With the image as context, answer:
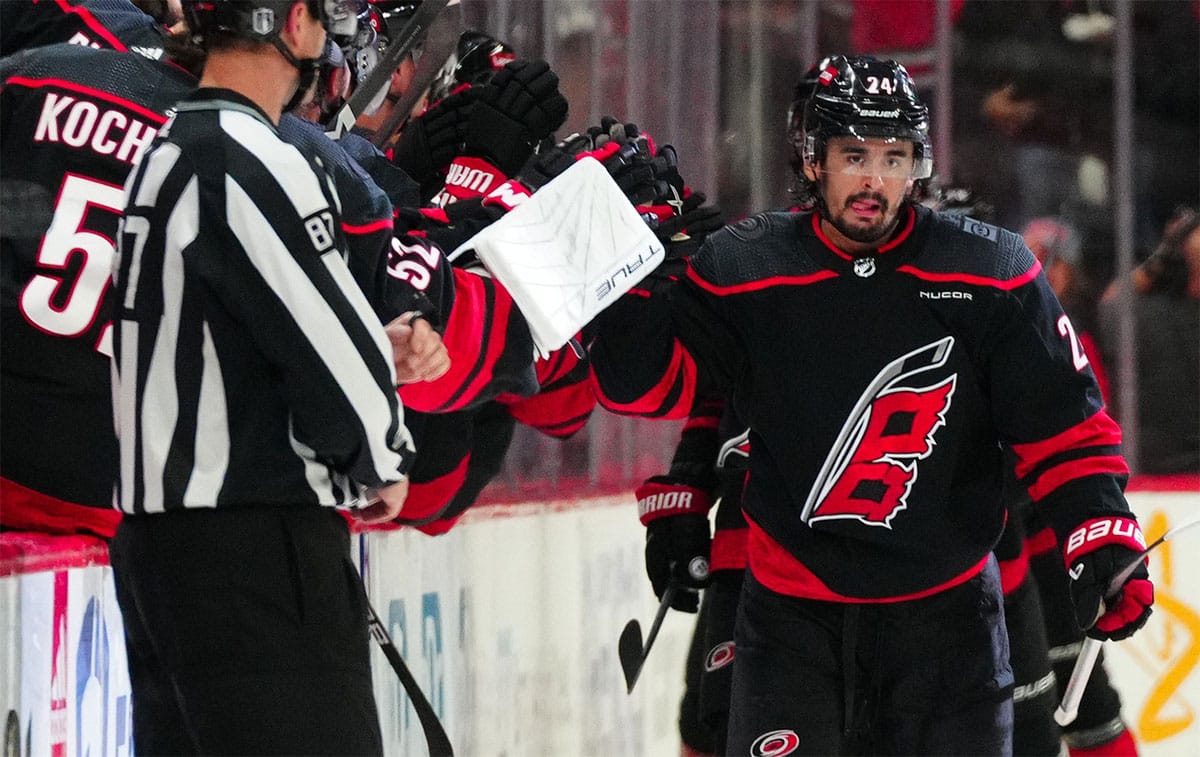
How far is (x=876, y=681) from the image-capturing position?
2.55m

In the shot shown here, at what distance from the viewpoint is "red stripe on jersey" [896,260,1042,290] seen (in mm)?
2559

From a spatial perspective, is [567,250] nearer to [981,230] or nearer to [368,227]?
[368,227]

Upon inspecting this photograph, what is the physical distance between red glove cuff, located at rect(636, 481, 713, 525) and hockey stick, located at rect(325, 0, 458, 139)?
981 mm

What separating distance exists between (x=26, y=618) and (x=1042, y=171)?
4.02 meters

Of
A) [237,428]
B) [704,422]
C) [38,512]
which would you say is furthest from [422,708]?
[704,422]

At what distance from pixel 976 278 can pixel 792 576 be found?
51 cm

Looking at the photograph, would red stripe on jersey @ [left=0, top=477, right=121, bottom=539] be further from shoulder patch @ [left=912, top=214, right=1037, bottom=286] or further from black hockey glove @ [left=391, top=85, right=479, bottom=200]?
shoulder patch @ [left=912, top=214, right=1037, bottom=286]

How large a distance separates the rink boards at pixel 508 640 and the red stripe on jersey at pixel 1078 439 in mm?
1085

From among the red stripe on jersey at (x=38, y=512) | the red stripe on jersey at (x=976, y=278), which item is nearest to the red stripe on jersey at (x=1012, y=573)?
the red stripe on jersey at (x=976, y=278)

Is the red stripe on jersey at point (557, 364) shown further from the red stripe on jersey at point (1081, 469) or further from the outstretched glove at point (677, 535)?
the red stripe on jersey at point (1081, 469)

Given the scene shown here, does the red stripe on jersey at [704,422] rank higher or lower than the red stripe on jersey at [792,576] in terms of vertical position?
higher

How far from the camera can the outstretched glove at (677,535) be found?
3.21m

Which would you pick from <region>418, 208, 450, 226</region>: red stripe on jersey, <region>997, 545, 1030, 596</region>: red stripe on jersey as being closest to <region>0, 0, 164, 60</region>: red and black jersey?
<region>418, 208, 450, 226</region>: red stripe on jersey

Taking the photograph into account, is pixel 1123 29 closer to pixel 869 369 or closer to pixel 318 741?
pixel 869 369
